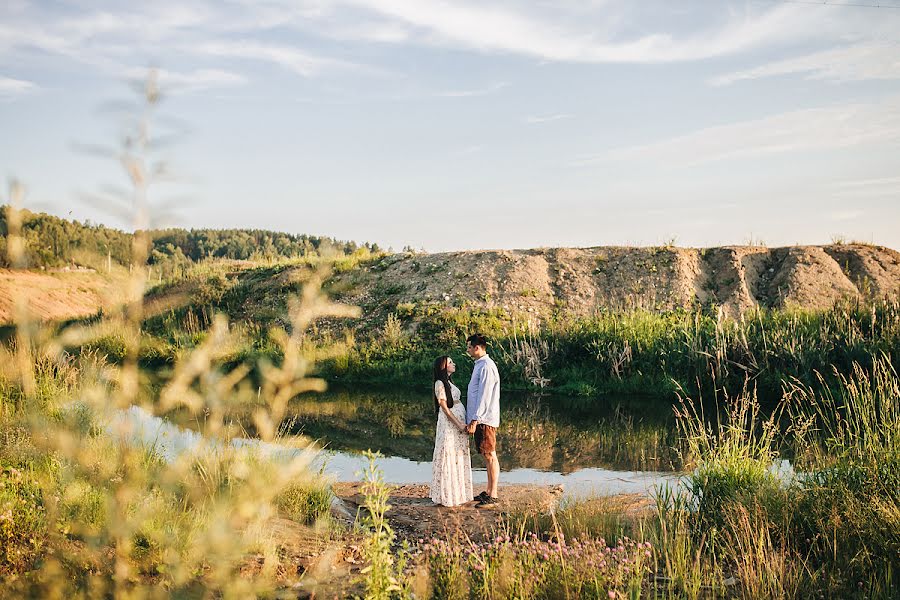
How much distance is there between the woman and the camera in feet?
29.0

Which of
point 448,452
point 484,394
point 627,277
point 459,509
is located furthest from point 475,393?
point 627,277

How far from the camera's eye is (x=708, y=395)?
55.1ft

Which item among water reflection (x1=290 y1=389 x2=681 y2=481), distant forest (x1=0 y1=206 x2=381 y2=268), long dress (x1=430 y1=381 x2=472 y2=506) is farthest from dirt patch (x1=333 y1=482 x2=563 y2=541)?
distant forest (x1=0 y1=206 x2=381 y2=268)

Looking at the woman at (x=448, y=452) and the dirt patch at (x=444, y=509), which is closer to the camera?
the dirt patch at (x=444, y=509)

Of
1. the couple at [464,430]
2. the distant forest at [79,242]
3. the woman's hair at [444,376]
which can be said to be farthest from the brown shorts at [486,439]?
the distant forest at [79,242]

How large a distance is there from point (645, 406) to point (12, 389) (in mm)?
12117

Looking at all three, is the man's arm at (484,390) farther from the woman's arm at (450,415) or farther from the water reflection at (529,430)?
the water reflection at (529,430)

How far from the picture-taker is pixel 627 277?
30.5 metres

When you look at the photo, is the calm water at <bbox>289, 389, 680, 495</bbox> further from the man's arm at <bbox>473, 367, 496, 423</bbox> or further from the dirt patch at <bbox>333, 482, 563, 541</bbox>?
the man's arm at <bbox>473, 367, 496, 423</bbox>

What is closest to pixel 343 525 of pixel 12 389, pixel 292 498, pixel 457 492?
pixel 292 498

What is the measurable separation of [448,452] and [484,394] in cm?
→ 82

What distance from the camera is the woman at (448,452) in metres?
8.83

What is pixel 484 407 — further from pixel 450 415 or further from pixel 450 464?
pixel 450 464

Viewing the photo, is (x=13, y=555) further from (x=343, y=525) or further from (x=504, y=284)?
(x=504, y=284)
